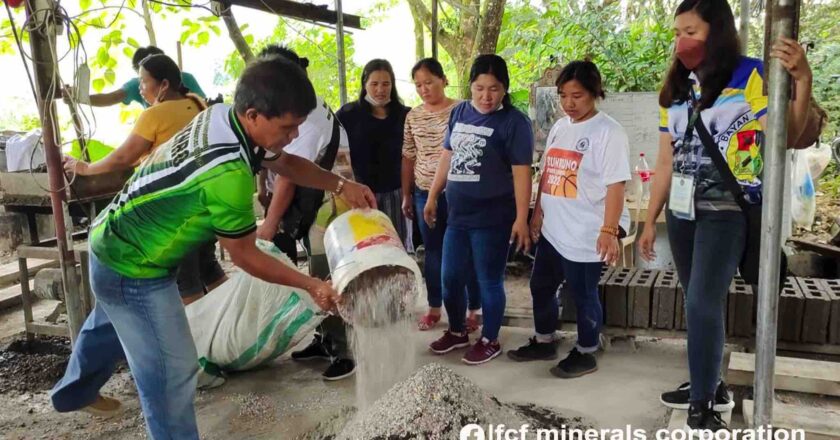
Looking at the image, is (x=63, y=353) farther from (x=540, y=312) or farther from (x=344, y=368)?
(x=540, y=312)

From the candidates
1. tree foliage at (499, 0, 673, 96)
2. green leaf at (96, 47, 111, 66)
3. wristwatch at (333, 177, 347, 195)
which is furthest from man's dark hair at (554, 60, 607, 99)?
green leaf at (96, 47, 111, 66)

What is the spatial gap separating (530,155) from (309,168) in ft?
3.79

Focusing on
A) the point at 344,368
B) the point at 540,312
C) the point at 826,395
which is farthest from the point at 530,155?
the point at 826,395

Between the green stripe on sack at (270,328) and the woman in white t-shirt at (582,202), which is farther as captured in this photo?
the green stripe on sack at (270,328)

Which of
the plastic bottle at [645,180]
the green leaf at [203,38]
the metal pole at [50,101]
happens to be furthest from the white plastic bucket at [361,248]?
the green leaf at [203,38]

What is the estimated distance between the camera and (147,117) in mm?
2955

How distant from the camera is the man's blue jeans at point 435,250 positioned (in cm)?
371

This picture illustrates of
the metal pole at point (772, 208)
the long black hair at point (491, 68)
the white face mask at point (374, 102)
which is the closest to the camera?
the metal pole at point (772, 208)

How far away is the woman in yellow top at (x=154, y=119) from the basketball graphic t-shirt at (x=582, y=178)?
1.84m

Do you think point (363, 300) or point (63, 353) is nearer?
point (363, 300)

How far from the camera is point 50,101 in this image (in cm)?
294

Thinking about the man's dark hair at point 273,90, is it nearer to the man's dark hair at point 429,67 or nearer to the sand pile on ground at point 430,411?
the sand pile on ground at point 430,411

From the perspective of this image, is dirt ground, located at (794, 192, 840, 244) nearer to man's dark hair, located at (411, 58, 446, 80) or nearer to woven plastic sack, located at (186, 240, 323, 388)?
man's dark hair, located at (411, 58, 446, 80)

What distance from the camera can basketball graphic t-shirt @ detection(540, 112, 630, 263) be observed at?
9.55 ft
